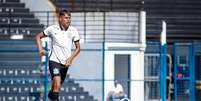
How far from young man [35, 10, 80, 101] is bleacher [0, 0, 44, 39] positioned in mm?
8187

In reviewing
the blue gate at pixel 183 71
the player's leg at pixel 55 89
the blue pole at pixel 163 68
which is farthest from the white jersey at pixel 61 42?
the blue gate at pixel 183 71

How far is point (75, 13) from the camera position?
854 inches

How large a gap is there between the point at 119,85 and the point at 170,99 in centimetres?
194

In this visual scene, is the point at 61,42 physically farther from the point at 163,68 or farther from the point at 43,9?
the point at 43,9

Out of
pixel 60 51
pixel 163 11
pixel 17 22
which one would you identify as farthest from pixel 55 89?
pixel 163 11

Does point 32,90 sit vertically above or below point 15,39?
below

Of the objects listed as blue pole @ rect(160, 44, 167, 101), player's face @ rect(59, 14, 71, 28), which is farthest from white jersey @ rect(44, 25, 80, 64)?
blue pole @ rect(160, 44, 167, 101)

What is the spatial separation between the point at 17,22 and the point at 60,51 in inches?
349

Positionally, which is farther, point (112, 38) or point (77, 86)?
point (112, 38)

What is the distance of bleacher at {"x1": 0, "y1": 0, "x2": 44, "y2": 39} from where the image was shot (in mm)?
21391

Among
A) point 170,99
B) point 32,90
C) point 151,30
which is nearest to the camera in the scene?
point 32,90

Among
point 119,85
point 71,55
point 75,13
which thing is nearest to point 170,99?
point 119,85

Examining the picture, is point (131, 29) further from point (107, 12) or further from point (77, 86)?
point (77, 86)

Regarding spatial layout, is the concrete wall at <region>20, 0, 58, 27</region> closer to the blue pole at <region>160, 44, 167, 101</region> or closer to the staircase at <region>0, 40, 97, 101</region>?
the staircase at <region>0, 40, 97, 101</region>
